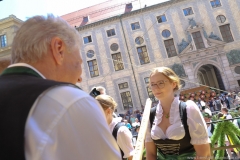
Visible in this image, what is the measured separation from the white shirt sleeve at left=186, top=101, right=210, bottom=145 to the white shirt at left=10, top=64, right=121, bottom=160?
41 cm

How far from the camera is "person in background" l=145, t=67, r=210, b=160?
54cm

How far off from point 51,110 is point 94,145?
6cm

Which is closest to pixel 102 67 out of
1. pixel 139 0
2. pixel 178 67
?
pixel 178 67

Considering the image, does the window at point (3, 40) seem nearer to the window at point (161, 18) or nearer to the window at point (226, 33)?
the window at point (161, 18)

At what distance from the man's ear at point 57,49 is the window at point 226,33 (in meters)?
5.52

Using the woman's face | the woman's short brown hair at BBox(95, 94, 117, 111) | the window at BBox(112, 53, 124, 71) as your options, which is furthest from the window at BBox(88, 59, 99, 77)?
the woman's face

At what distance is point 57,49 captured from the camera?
0.29 meters

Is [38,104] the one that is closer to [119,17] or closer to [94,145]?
[94,145]

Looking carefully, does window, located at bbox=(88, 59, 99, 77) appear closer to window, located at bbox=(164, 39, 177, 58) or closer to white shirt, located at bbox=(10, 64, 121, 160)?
window, located at bbox=(164, 39, 177, 58)

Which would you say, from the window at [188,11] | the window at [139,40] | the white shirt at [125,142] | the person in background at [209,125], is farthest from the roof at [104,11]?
the white shirt at [125,142]

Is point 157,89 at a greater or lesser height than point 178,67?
lesser

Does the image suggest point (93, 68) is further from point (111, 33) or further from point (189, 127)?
point (189, 127)

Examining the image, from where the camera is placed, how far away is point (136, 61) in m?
5.15

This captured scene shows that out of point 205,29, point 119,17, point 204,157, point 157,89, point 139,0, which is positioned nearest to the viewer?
point 204,157
